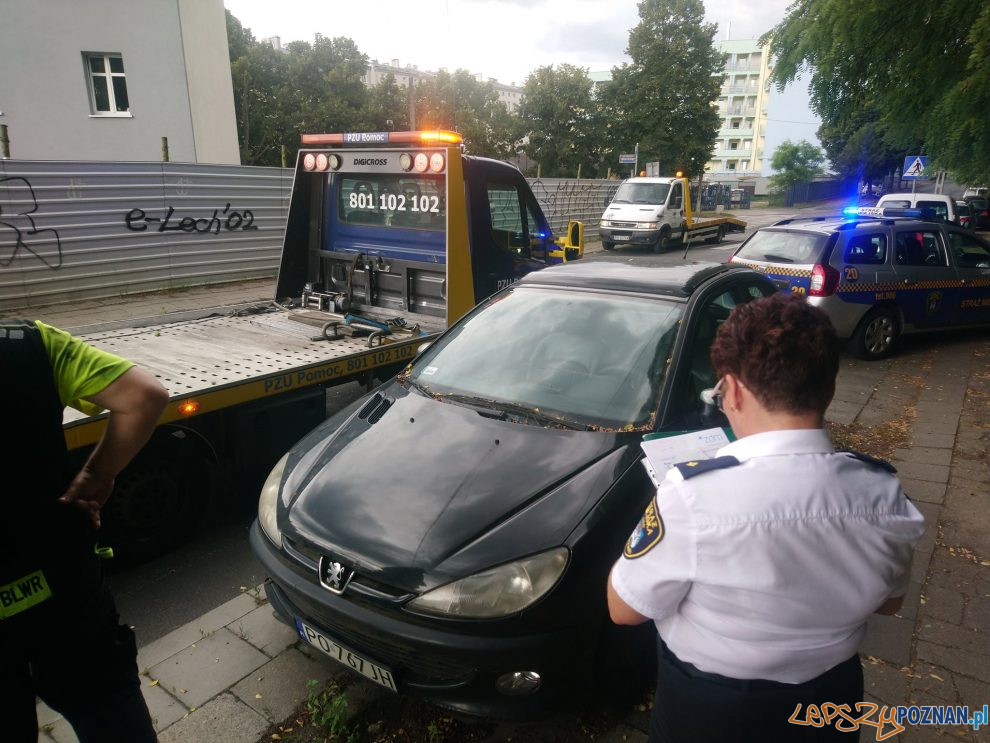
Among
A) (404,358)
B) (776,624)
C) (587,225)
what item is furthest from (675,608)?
(587,225)

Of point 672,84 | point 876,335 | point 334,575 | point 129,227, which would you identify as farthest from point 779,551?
point 672,84

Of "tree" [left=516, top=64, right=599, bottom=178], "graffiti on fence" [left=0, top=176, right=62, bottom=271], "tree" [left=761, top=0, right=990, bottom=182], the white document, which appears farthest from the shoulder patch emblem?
"tree" [left=516, top=64, right=599, bottom=178]

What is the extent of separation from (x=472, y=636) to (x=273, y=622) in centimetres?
138

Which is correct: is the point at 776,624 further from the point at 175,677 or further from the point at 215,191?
the point at 215,191

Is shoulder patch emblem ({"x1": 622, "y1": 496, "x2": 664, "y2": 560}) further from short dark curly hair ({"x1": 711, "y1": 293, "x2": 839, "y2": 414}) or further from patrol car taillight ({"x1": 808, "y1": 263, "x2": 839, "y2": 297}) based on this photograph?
patrol car taillight ({"x1": 808, "y1": 263, "x2": 839, "y2": 297})

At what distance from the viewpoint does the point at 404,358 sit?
5.00 metres

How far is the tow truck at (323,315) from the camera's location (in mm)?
3725

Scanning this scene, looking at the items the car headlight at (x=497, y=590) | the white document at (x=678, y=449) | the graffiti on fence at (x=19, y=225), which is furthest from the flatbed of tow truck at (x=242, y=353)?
the graffiti on fence at (x=19, y=225)

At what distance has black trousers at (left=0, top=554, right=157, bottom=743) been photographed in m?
1.63

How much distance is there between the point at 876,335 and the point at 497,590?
7787 millimetres

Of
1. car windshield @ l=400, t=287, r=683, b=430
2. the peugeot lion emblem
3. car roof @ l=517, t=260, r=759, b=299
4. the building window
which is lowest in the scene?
the peugeot lion emblem

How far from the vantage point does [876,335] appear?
818cm

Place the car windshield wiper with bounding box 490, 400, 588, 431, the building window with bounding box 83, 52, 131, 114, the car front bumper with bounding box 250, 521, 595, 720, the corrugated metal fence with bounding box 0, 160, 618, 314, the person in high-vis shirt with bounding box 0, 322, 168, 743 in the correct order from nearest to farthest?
the person in high-vis shirt with bounding box 0, 322, 168, 743, the car front bumper with bounding box 250, 521, 595, 720, the car windshield wiper with bounding box 490, 400, 588, 431, the corrugated metal fence with bounding box 0, 160, 618, 314, the building window with bounding box 83, 52, 131, 114

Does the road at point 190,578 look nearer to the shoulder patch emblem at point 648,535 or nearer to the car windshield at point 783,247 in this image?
the shoulder patch emblem at point 648,535
